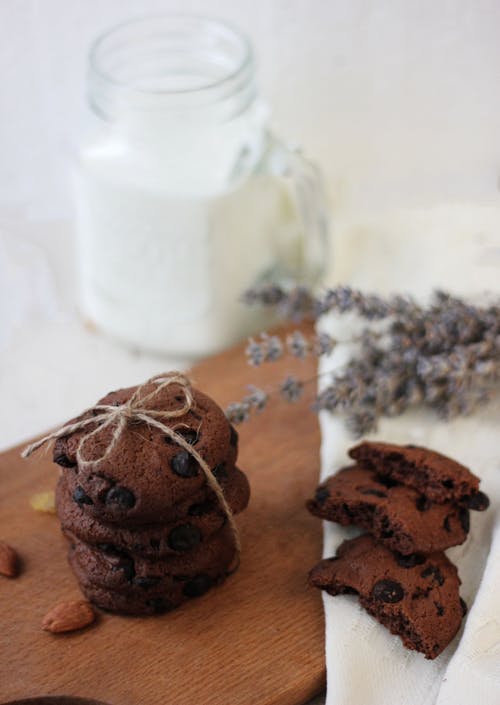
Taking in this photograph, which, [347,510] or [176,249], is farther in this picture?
[176,249]

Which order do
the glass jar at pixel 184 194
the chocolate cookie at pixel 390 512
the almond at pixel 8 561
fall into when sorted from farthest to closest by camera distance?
the glass jar at pixel 184 194, the almond at pixel 8 561, the chocolate cookie at pixel 390 512

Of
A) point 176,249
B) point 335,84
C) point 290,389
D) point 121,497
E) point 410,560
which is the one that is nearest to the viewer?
point 121,497

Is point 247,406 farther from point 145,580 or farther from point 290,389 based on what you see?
point 145,580

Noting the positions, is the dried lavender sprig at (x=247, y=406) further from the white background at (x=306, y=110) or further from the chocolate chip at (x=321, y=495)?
the white background at (x=306, y=110)

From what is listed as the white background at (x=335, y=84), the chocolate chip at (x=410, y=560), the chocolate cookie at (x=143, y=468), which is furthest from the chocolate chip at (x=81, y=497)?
the white background at (x=335, y=84)

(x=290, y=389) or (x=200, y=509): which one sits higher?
(x=200, y=509)

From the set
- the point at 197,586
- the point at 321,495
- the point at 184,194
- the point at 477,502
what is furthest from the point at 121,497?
the point at 184,194

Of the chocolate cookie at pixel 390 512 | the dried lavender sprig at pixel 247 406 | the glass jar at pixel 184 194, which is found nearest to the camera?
the chocolate cookie at pixel 390 512

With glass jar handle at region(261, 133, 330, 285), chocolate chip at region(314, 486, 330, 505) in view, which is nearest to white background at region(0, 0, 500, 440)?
glass jar handle at region(261, 133, 330, 285)
